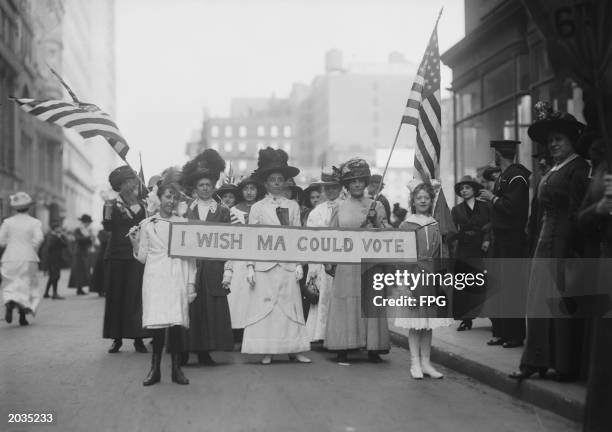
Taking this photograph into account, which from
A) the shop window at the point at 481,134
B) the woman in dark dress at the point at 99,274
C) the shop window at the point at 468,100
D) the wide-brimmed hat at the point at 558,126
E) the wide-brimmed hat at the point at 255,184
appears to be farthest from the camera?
the woman in dark dress at the point at 99,274

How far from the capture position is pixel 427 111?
355 inches

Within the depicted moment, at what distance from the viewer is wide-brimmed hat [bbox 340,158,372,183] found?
31.3 ft

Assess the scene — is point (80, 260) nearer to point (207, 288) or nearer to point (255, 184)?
point (255, 184)

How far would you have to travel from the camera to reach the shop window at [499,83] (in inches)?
664

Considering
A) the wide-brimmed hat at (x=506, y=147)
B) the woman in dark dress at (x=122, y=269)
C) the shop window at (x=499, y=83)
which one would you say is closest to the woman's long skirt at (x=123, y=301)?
the woman in dark dress at (x=122, y=269)

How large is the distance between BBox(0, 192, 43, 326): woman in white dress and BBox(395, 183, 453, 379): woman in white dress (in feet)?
24.4

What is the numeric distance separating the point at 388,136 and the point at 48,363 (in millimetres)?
123554

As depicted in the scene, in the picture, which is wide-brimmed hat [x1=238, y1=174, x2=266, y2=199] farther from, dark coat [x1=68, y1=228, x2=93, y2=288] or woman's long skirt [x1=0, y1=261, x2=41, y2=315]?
dark coat [x1=68, y1=228, x2=93, y2=288]

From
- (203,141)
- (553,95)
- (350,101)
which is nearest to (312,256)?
(553,95)

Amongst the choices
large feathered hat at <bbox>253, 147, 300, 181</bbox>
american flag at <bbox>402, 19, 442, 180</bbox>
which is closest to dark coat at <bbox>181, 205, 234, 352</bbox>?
large feathered hat at <bbox>253, 147, 300, 181</bbox>

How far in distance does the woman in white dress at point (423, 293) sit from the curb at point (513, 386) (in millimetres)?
387

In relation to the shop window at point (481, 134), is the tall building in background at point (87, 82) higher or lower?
higher

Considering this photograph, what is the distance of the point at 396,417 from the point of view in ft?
20.9

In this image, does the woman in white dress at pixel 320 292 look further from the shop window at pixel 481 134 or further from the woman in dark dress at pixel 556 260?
the shop window at pixel 481 134
